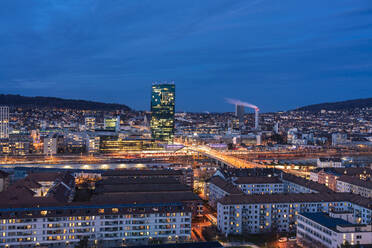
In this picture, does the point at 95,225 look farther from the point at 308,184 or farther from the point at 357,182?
the point at 357,182

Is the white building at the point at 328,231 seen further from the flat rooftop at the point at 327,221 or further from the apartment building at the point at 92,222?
the apartment building at the point at 92,222

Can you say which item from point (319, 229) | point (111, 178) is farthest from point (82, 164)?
point (319, 229)

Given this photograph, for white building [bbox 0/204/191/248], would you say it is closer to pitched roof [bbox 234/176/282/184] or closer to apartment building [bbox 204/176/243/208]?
apartment building [bbox 204/176/243/208]

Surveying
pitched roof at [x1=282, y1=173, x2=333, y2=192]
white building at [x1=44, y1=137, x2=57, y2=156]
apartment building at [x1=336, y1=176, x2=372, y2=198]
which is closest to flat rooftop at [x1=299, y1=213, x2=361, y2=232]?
pitched roof at [x1=282, y1=173, x2=333, y2=192]

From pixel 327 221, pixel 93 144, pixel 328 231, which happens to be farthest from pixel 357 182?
pixel 93 144

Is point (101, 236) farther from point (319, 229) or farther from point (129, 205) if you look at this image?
point (319, 229)
